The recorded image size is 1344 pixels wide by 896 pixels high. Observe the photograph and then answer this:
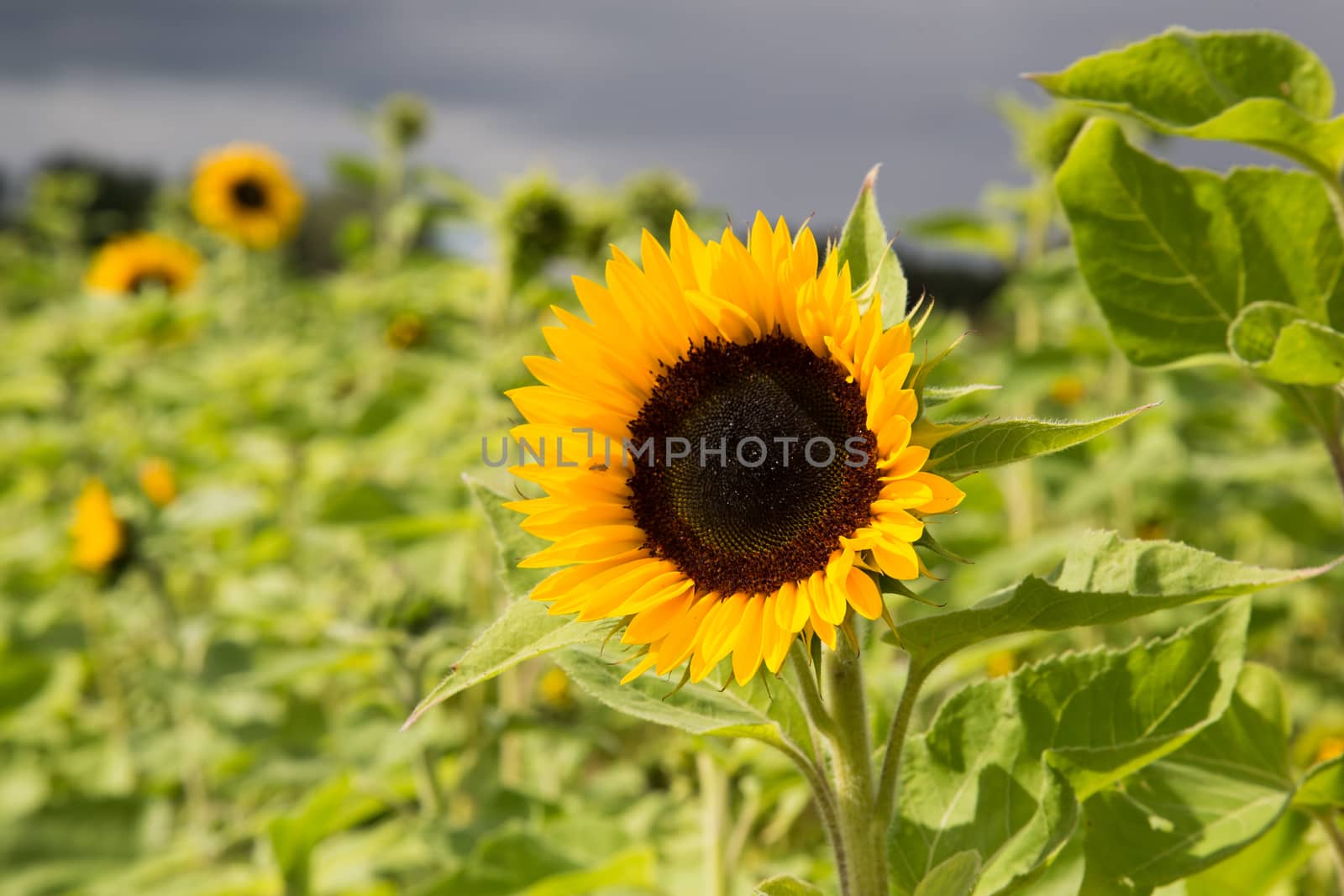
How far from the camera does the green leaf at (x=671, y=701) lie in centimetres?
101

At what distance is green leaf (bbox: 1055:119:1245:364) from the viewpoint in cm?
128

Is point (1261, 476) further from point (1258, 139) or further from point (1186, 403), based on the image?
point (1258, 139)

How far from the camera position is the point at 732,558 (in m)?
1.10

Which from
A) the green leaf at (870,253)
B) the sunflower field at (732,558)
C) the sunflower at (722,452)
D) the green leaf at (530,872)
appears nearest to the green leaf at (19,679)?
the sunflower field at (732,558)

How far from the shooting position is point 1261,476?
3.00 metres

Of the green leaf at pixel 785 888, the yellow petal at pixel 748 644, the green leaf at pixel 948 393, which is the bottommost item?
the green leaf at pixel 785 888

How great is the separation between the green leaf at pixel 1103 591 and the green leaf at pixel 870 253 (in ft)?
0.90

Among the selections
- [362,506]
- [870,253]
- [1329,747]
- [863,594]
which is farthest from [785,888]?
[362,506]

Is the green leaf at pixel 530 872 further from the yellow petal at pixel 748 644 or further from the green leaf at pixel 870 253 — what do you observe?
the green leaf at pixel 870 253

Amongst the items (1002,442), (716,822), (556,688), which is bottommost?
(556,688)

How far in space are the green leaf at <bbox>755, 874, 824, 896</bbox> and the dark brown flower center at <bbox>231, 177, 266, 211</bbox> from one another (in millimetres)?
6879

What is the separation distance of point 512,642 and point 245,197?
266 inches

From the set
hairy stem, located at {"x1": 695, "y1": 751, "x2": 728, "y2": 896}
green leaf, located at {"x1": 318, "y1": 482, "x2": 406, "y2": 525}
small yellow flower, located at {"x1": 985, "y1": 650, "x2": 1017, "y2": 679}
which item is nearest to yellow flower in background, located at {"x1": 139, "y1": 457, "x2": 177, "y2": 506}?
green leaf, located at {"x1": 318, "y1": 482, "x2": 406, "y2": 525}

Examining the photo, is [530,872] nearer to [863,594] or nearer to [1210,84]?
[863,594]
